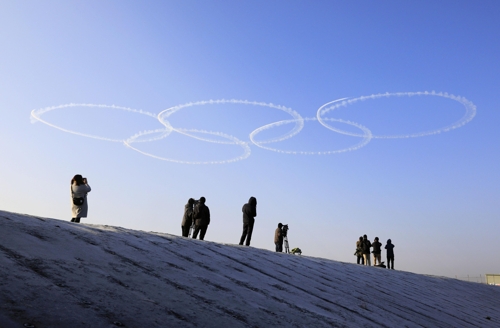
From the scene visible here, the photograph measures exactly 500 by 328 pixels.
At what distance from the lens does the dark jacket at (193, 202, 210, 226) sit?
11.3 m

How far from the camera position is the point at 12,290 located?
120 inches

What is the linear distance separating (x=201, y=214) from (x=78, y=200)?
3173 millimetres

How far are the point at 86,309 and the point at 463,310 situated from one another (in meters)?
7.71

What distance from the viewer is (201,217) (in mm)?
11289

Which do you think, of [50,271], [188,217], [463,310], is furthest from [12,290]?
[188,217]

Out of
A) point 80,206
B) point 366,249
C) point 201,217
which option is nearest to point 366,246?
point 366,249

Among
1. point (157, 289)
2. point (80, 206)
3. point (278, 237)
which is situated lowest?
point (157, 289)

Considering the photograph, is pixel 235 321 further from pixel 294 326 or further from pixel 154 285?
pixel 154 285

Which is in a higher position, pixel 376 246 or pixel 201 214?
pixel 376 246

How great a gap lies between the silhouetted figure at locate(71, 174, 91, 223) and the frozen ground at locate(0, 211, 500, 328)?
11.3 ft

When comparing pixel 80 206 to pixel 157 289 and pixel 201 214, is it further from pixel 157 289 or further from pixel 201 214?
pixel 157 289

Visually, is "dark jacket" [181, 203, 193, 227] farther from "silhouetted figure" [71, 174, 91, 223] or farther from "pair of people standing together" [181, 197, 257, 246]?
"silhouetted figure" [71, 174, 91, 223]

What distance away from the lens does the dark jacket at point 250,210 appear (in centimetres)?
1161

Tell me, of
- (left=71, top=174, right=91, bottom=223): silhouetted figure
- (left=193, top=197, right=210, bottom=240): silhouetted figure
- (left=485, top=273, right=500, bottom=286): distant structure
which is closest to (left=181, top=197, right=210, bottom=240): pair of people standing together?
(left=193, top=197, right=210, bottom=240): silhouetted figure
